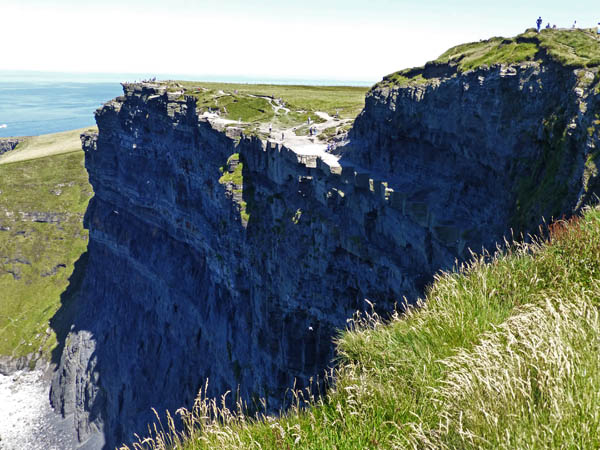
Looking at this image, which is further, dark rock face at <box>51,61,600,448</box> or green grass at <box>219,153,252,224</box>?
green grass at <box>219,153,252,224</box>

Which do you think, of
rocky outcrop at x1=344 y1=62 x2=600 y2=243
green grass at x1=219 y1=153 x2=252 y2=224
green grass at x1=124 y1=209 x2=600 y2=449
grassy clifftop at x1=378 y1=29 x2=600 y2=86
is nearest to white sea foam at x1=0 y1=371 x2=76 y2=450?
green grass at x1=219 y1=153 x2=252 y2=224

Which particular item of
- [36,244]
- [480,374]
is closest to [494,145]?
[480,374]

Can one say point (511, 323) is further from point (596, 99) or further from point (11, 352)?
point (11, 352)

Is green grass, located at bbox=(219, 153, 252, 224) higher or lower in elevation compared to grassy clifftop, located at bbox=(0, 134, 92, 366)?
higher

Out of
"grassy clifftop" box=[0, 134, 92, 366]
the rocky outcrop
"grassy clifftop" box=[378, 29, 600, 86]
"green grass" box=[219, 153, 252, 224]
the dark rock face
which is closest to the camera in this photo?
the rocky outcrop

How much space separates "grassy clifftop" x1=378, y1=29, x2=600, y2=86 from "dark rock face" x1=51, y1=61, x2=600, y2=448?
1.36 metres

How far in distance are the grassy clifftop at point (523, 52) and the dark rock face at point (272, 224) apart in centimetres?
136

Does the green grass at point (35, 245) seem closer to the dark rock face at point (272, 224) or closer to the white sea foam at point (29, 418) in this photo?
the white sea foam at point (29, 418)

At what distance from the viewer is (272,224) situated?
52375 millimetres

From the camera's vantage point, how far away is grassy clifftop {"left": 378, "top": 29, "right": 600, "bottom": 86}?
24984 millimetres

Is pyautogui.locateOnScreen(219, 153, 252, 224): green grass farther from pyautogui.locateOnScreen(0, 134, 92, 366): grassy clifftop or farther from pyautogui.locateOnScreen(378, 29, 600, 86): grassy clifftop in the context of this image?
pyautogui.locateOnScreen(0, 134, 92, 366): grassy clifftop

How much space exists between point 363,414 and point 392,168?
110 ft

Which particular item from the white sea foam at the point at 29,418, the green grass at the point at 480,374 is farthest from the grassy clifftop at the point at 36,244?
the green grass at the point at 480,374

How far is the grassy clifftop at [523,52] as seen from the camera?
25.0 meters
